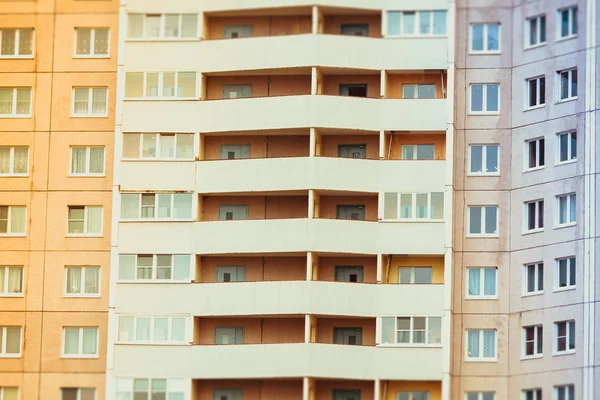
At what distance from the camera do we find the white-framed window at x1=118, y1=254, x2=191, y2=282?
397ft

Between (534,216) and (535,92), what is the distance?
7.71 meters

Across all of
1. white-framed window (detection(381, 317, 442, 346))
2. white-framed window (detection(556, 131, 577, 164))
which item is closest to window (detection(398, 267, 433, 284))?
white-framed window (detection(381, 317, 442, 346))

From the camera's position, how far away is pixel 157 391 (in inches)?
4702

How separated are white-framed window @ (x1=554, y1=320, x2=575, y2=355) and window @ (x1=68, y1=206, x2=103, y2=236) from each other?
2864cm

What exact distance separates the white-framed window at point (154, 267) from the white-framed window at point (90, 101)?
377 inches

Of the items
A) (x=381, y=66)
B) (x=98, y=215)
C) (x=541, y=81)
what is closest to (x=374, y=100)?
(x=381, y=66)

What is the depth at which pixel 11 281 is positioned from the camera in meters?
123

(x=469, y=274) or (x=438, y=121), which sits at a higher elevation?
(x=438, y=121)

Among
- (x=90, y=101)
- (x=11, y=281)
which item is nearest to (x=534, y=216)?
(x=90, y=101)

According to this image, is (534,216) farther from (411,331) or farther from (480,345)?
(411,331)

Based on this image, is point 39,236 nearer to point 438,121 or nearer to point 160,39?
point 160,39

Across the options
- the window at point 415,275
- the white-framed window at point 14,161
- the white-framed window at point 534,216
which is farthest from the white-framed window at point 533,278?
the white-framed window at point 14,161

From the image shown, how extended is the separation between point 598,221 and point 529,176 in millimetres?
6243

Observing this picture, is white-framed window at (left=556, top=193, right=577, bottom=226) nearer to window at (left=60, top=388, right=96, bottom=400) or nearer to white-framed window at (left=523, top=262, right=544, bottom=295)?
white-framed window at (left=523, top=262, right=544, bottom=295)
